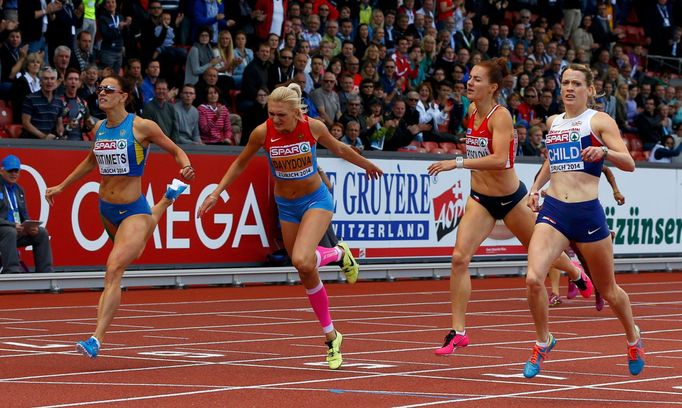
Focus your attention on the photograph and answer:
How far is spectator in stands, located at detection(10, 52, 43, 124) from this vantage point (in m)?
19.7

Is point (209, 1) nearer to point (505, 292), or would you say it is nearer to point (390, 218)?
point (390, 218)

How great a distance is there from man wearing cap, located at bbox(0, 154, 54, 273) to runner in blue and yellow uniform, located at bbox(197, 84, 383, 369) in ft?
24.0

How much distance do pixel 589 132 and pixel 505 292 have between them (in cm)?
1051

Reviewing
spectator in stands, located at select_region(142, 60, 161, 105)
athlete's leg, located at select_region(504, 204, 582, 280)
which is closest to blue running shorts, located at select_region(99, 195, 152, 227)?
athlete's leg, located at select_region(504, 204, 582, 280)

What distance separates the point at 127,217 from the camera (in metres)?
11.6

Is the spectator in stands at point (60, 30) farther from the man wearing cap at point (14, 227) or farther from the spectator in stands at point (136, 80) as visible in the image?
the man wearing cap at point (14, 227)

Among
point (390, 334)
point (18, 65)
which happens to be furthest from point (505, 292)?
point (18, 65)

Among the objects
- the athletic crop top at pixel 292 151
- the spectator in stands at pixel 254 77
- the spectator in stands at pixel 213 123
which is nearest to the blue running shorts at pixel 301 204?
the athletic crop top at pixel 292 151

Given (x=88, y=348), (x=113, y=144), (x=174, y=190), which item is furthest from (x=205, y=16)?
(x=88, y=348)

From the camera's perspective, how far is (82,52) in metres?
21.4

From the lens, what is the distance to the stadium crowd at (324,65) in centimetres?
2056

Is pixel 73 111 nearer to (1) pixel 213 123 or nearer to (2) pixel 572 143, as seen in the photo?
(1) pixel 213 123

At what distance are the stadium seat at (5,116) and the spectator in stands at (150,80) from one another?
7.79 ft

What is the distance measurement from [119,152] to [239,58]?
12422 mm
